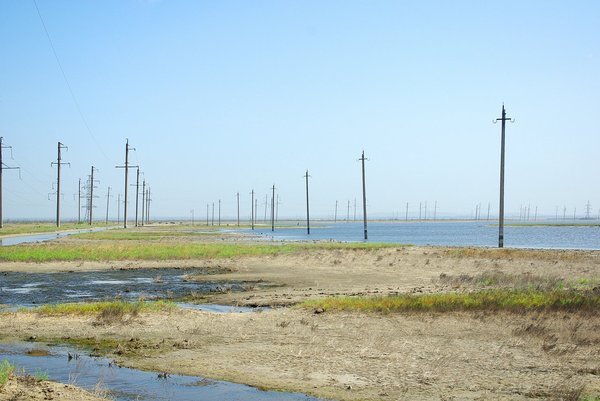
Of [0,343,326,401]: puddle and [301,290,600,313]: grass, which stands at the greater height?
[301,290,600,313]: grass

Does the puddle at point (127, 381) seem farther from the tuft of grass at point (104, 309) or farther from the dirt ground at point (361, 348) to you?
the tuft of grass at point (104, 309)

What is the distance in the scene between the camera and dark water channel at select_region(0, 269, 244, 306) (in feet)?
83.9

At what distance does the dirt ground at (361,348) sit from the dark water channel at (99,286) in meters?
3.98

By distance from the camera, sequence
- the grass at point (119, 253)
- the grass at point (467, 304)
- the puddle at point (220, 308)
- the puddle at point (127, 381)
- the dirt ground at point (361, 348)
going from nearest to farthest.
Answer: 1. the puddle at point (127, 381)
2. the dirt ground at point (361, 348)
3. the grass at point (467, 304)
4. the puddle at point (220, 308)
5. the grass at point (119, 253)

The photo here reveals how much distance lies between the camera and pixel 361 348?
601 inches

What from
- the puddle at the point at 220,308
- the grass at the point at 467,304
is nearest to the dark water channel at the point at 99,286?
the puddle at the point at 220,308

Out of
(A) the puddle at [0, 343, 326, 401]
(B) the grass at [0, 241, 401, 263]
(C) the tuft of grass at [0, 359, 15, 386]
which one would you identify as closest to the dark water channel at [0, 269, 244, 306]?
(B) the grass at [0, 241, 401, 263]

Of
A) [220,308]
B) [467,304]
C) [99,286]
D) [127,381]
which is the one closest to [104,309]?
[220,308]

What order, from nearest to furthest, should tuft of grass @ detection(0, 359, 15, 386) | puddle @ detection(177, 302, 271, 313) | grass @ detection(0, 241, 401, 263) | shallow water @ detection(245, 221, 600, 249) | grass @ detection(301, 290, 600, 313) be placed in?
tuft of grass @ detection(0, 359, 15, 386) < grass @ detection(301, 290, 600, 313) < puddle @ detection(177, 302, 271, 313) < grass @ detection(0, 241, 401, 263) < shallow water @ detection(245, 221, 600, 249)

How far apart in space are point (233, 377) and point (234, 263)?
30.0 meters

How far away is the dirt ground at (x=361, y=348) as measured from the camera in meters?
12.2

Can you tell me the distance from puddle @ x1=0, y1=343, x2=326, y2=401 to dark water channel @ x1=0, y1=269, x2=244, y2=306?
10.0 meters

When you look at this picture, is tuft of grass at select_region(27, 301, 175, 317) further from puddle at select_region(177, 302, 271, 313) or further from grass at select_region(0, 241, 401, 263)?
grass at select_region(0, 241, 401, 263)

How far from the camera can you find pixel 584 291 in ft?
81.0
